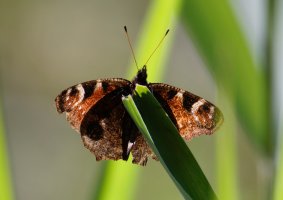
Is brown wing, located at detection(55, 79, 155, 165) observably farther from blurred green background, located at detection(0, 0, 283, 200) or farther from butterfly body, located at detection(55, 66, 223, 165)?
blurred green background, located at detection(0, 0, 283, 200)

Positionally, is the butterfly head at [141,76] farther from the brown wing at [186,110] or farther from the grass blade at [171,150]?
the grass blade at [171,150]

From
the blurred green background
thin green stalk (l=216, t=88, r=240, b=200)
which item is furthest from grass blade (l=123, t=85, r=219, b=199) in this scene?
the blurred green background

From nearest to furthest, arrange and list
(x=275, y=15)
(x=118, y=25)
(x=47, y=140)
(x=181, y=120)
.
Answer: (x=275, y=15) → (x=181, y=120) → (x=47, y=140) → (x=118, y=25)

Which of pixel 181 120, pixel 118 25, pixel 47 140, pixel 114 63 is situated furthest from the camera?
pixel 118 25

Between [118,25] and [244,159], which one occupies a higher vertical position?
[118,25]

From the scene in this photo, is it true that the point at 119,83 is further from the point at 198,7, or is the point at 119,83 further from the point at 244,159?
the point at 244,159

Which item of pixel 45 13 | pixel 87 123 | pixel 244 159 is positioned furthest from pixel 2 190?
pixel 45 13

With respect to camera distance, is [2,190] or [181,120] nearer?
[2,190]
